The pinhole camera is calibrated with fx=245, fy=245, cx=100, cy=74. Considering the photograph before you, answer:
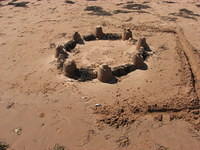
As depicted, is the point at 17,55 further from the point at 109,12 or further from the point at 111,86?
the point at 109,12

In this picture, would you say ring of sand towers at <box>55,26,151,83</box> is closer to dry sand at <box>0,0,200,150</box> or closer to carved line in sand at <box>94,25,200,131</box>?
dry sand at <box>0,0,200,150</box>

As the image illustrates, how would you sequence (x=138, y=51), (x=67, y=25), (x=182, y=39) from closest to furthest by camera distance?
(x=138, y=51), (x=182, y=39), (x=67, y=25)

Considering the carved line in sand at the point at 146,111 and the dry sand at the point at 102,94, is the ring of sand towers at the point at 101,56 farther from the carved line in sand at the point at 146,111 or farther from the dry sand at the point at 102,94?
the carved line in sand at the point at 146,111

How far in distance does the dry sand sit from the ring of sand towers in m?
0.05

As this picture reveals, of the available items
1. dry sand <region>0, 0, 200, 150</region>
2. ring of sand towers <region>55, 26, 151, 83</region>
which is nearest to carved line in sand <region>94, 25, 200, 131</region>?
dry sand <region>0, 0, 200, 150</region>

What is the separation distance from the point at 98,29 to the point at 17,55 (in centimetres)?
243

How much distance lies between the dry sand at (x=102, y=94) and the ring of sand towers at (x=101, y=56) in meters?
0.05

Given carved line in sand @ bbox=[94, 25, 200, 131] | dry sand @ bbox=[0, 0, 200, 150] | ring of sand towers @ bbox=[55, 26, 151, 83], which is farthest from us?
ring of sand towers @ bbox=[55, 26, 151, 83]

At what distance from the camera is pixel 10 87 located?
5383 mm

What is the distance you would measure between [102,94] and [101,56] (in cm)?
156

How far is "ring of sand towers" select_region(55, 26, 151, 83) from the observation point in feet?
17.6

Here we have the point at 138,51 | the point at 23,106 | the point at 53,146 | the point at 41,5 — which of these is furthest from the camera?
the point at 41,5

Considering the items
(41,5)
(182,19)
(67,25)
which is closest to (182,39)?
(182,19)

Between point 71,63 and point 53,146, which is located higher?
point 71,63
